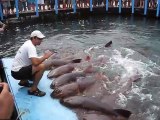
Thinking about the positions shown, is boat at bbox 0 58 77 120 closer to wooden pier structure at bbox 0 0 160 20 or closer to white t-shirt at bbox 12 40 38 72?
white t-shirt at bbox 12 40 38 72

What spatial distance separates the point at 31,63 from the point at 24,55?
12.4 inches

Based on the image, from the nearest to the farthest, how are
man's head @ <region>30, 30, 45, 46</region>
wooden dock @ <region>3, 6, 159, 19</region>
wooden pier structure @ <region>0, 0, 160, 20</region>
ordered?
man's head @ <region>30, 30, 45, 46</region> → wooden pier structure @ <region>0, 0, 160, 20</region> → wooden dock @ <region>3, 6, 159, 19</region>

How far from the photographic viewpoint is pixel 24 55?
791cm

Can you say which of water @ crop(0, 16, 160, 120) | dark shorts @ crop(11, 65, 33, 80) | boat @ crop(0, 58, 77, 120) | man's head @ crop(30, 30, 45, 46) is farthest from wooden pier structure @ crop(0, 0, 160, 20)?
man's head @ crop(30, 30, 45, 46)

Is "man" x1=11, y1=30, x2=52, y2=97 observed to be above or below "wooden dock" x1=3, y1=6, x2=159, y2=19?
below

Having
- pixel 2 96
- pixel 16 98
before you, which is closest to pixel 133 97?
pixel 16 98

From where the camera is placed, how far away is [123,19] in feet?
73.0

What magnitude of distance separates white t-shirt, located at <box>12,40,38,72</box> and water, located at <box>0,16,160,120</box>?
3.03 meters

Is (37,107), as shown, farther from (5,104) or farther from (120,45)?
(120,45)

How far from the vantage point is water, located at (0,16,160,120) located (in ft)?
29.2

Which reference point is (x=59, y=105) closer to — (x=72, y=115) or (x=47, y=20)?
(x=72, y=115)

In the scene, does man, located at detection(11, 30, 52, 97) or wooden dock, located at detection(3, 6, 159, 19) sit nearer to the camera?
man, located at detection(11, 30, 52, 97)

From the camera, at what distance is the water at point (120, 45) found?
8898 millimetres

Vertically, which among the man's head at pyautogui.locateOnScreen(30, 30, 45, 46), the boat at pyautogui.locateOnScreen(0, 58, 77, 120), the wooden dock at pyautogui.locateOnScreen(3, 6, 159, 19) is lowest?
the boat at pyautogui.locateOnScreen(0, 58, 77, 120)
